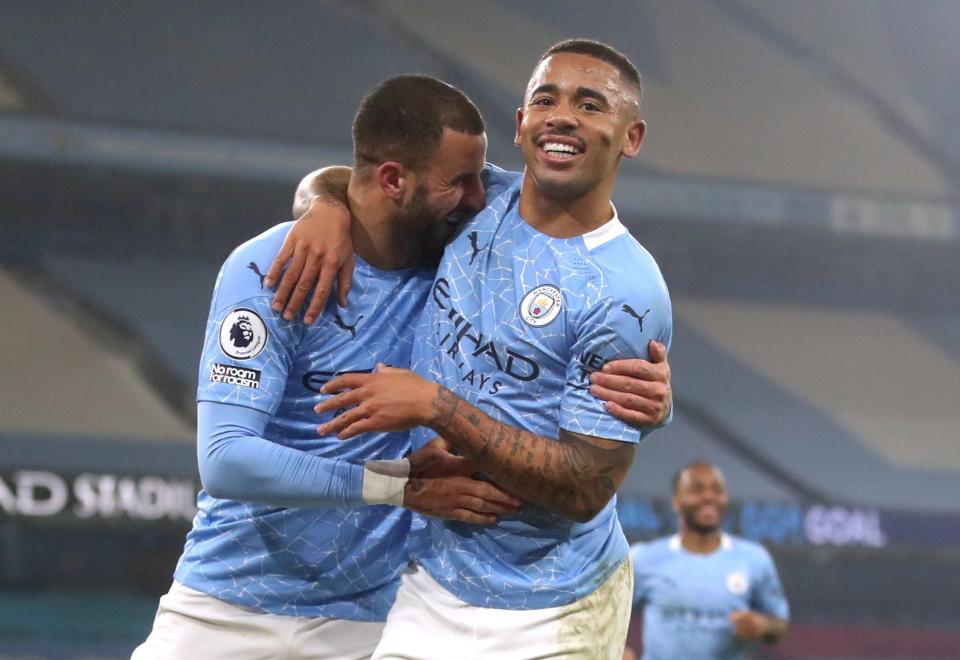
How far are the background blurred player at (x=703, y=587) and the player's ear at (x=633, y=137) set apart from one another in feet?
13.3

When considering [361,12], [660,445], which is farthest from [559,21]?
[660,445]

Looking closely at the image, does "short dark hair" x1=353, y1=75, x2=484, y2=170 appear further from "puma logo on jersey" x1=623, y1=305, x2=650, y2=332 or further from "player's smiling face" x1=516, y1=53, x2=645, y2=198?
"puma logo on jersey" x1=623, y1=305, x2=650, y2=332

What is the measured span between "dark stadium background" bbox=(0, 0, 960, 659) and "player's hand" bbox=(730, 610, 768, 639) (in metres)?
4.69

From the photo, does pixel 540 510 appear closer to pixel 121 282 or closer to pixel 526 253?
pixel 526 253

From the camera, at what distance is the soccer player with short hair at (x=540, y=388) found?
2.93 metres

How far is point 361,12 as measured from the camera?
15.0 meters

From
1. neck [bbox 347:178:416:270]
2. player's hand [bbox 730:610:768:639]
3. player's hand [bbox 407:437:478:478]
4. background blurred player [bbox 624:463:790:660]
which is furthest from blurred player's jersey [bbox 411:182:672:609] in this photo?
background blurred player [bbox 624:463:790:660]

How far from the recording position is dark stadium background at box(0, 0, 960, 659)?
11.8m

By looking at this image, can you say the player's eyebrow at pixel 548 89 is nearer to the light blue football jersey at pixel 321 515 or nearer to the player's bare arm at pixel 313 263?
the light blue football jersey at pixel 321 515

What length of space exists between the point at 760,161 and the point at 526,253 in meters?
12.8

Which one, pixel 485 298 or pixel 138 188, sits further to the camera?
pixel 138 188

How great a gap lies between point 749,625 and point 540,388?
13.6ft

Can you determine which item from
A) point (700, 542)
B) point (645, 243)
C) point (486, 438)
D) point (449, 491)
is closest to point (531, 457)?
point (486, 438)

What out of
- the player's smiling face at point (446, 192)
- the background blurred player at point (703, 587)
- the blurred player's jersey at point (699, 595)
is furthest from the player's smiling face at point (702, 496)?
the player's smiling face at point (446, 192)
